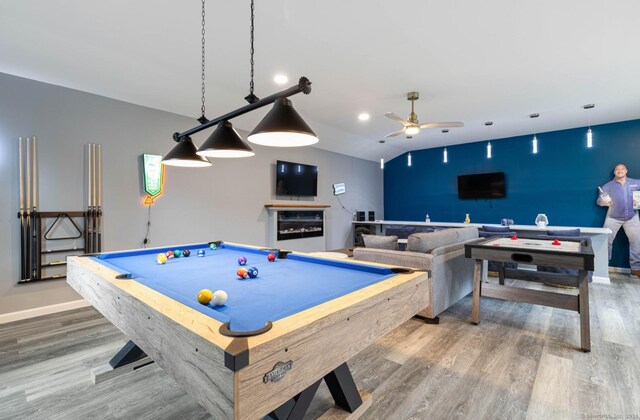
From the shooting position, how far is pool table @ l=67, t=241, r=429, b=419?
85 centimetres

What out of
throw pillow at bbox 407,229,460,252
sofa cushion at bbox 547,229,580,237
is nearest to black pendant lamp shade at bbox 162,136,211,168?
throw pillow at bbox 407,229,460,252

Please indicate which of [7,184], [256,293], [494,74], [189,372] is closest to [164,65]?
[7,184]

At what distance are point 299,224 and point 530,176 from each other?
16.9 ft

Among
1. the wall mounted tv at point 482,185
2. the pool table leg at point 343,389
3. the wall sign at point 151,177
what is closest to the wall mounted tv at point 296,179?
the wall sign at point 151,177

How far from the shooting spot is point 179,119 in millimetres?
4453

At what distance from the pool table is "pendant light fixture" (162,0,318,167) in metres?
0.83

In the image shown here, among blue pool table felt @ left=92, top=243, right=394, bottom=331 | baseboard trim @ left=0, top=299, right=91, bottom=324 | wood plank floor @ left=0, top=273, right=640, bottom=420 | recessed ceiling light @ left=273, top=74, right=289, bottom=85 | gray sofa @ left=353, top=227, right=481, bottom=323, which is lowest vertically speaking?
wood plank floor @ left=0, top=273, right=640, bottom=420

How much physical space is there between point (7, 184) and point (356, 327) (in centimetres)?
405

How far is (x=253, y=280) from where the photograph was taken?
1732 millimetres

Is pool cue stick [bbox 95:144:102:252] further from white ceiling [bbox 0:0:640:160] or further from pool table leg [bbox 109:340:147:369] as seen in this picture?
pool table leg [bbox 109:340:147:369]

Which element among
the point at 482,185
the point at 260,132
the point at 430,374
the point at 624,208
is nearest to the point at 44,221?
the point at 260,132

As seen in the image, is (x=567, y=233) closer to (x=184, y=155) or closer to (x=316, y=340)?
(x=316, y=340)

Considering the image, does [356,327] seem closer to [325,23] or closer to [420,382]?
[420,382]

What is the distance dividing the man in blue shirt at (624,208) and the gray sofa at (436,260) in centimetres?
368
